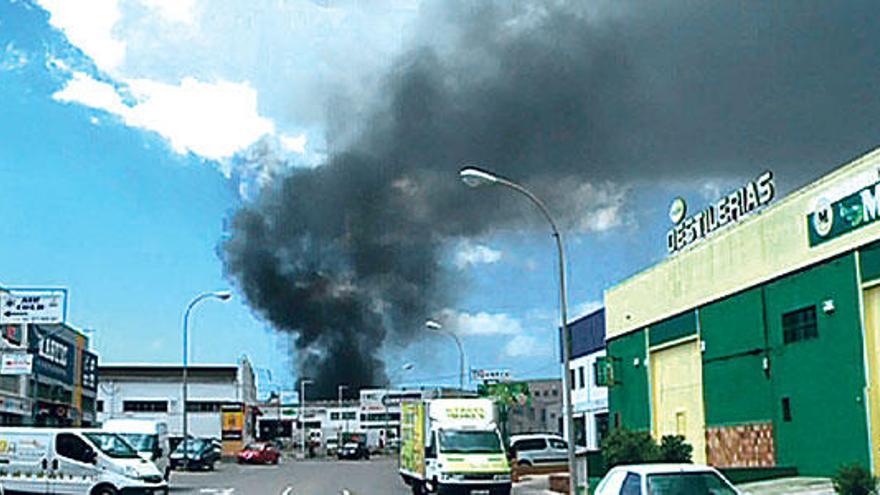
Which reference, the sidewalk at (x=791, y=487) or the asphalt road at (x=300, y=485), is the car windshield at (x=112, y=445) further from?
the sidewalk at (x=791, y=487)

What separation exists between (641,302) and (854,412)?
17555mm

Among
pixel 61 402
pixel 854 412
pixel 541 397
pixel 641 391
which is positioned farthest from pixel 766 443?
pixel 541 397

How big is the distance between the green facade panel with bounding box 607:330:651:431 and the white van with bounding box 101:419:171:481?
18588 millimetres

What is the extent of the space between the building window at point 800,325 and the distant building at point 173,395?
3226 inches

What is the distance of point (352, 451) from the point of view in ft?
292

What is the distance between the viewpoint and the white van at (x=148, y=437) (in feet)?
127

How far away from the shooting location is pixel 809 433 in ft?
98.5

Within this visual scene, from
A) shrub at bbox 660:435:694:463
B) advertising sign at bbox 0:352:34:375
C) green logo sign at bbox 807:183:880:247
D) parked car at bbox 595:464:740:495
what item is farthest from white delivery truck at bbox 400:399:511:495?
advertising sign at bbox 0:352:34:375

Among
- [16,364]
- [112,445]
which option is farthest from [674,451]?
[16,364]

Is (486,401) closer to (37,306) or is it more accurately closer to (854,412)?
(854,412)

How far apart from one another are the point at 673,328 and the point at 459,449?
11871 millimetres

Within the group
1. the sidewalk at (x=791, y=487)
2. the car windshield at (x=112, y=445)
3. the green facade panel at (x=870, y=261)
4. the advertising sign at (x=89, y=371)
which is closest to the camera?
the sidewalk at (x=791, y=487)

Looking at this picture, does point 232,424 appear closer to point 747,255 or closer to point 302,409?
point 302,409

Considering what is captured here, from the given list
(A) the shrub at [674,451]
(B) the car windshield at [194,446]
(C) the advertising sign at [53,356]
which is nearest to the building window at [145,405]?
(C) the advertising sign at [53,356]
